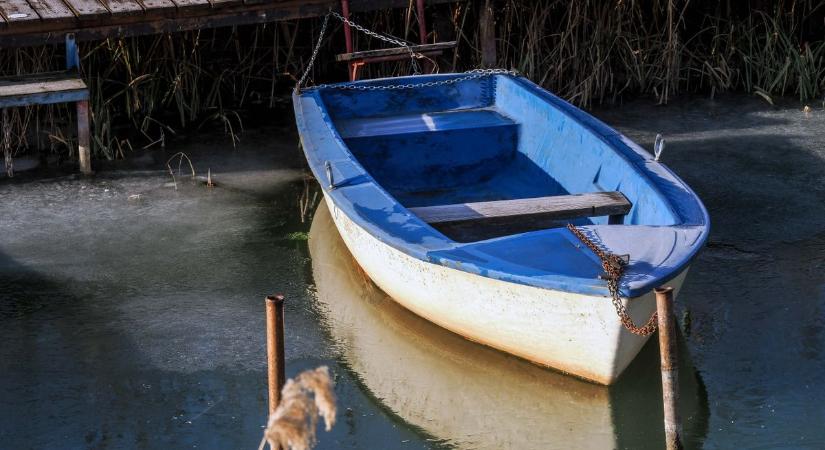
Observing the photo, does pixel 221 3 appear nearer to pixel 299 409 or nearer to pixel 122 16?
pixel 122 16

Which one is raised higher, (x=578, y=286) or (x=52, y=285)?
(x=578, y=286)

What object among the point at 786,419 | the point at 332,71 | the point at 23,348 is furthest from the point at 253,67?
the point at 786,419

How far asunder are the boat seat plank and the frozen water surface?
0.53m

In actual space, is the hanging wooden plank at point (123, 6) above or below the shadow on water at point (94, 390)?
above

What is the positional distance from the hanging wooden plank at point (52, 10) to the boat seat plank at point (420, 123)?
1.87 meters

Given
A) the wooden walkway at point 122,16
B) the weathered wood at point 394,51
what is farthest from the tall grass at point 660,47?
the wooden walkway at point 122,16

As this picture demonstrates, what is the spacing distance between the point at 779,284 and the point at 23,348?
369 centimetres

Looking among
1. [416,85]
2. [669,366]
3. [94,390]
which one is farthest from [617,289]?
[416,85]

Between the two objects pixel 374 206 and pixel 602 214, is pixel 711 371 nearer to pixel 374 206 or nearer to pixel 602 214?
pixel 602 214

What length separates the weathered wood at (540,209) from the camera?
222 inches

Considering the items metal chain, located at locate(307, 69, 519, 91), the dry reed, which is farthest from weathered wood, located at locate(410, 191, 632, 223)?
the dry reed

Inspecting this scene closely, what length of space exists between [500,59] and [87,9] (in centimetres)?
305

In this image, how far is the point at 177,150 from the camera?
321 inches

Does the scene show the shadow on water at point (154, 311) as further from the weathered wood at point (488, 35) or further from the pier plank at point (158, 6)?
the weathered wood at point (488, 35)
